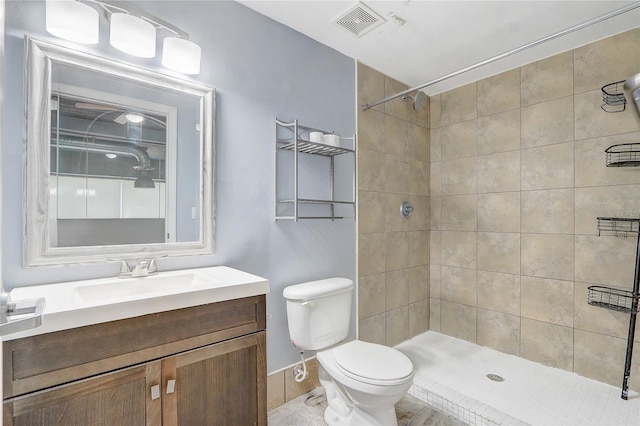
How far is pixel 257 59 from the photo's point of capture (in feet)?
5.99

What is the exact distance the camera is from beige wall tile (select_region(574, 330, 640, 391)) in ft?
6.56

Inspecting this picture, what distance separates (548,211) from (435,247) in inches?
37.3

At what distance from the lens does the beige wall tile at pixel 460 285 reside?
2.72 meters

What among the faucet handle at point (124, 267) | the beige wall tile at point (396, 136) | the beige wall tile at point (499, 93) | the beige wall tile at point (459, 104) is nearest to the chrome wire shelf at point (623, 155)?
the beige wall tile at point (499, 93)

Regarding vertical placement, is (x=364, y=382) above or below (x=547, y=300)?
below

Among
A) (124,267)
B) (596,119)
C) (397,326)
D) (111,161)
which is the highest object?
(596,119)

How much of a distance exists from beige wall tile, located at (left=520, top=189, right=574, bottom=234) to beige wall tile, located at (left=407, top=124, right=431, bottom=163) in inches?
34.6

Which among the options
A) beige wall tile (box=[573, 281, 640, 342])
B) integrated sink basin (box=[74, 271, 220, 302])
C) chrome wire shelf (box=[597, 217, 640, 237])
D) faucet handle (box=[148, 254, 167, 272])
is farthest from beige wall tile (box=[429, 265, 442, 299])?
faucet handle (box=[148, 254, 167, 272])

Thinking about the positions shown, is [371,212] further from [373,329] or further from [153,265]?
[153,265]

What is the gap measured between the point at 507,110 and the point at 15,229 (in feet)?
10.1

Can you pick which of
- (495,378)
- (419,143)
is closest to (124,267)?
(495,378)

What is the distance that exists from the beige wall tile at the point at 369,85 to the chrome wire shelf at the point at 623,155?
1.53 metres

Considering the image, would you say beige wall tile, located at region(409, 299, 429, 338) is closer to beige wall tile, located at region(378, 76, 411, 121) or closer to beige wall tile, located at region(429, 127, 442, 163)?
beige wall tile, located at region(429, 127, 442, 163)

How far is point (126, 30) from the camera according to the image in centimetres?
133
